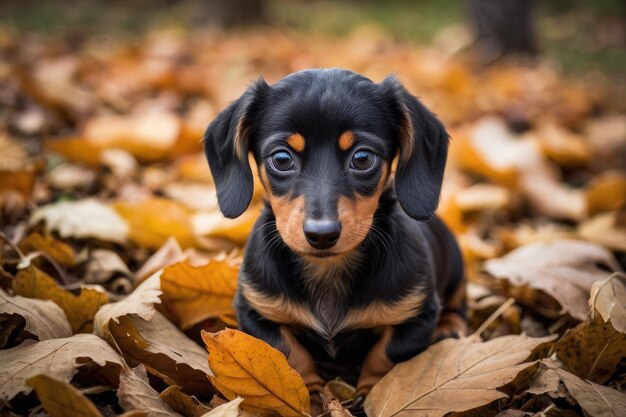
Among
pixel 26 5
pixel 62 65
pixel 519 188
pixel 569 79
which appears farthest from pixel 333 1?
pixel 519 188

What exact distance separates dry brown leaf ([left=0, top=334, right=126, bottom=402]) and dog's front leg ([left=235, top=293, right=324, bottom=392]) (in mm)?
513

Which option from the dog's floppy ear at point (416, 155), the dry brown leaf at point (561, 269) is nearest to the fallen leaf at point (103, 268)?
the dog's floppy ear at point (416, 155)

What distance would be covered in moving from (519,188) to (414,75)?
2804mm

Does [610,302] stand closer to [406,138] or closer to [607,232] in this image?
[406,138]

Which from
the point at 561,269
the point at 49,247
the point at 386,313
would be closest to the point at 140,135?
the point at 49,247

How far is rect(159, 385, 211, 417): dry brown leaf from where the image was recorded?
184 cm

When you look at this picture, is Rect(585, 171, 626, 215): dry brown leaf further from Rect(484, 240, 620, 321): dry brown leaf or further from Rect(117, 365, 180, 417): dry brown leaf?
Rect(117, 365, 180, 417): dry brown leaf

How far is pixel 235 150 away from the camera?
236 cm

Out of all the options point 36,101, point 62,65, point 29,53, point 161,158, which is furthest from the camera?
point 29,53

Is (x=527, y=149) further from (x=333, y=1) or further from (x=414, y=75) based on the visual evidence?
(x=333, y=1)

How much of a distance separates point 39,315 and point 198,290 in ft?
1.89

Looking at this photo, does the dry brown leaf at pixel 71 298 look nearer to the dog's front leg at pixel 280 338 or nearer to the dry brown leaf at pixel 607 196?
the dog's front leg at pixel 280 338

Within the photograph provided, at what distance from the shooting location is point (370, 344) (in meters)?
2.39

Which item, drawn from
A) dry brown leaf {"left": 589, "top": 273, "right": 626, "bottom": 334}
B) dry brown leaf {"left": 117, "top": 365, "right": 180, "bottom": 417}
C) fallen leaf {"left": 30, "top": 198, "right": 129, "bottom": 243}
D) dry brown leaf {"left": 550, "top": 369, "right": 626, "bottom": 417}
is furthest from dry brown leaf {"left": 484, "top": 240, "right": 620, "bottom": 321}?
fallen leaf {"left": 30, "top": 198, "right": 129, "bottom": 243}
